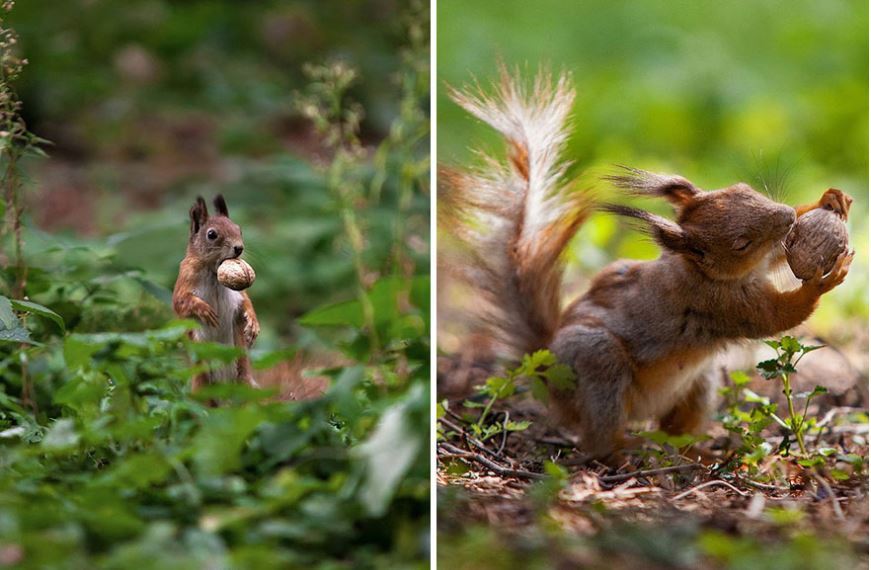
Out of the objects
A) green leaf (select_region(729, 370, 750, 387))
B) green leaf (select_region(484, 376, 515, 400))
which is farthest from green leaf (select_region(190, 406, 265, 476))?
green leaf (select_region(729, 370, 750, 387))

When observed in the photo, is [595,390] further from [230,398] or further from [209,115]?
[209,115]

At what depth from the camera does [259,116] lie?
6.15m

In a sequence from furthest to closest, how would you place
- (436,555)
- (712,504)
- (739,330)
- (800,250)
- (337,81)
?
(337,81), (739,330), (800,250), (712,504), (436,555)

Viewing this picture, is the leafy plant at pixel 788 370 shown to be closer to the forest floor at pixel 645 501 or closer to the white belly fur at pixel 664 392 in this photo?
the forest floor at pixel 645 501

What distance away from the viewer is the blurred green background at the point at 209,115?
4.58 metres

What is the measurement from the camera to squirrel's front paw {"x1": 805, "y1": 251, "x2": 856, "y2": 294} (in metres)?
2.40

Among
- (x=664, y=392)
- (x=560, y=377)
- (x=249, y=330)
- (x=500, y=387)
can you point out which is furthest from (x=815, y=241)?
(x=249, y=330)

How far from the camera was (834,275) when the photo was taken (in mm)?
2432

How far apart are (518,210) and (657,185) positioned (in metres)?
0.40

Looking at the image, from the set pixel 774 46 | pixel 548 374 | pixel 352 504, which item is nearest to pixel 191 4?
pixel 774 46

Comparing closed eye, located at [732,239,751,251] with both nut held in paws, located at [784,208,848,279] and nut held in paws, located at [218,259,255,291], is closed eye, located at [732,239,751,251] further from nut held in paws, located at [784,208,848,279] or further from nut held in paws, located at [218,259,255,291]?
nut held in paws, located at [218,259,255,291]

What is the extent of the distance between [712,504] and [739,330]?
0.60 meters

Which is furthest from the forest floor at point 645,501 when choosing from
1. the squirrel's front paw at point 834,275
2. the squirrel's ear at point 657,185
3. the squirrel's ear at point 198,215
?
the squirrel's ear at point 198,215

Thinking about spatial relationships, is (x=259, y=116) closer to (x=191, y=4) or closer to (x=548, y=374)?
(x=191, y=4)
